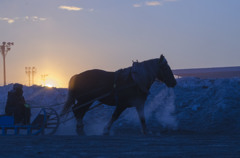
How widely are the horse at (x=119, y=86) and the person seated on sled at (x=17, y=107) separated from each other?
3.35ft

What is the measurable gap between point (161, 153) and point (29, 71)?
72.1 meters

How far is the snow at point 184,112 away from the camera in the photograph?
46.9 feet

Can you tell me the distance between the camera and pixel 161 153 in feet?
21.0

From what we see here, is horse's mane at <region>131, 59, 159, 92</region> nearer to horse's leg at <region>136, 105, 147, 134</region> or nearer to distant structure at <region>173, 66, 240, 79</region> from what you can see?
horse's leg at <region>136, 105, 147, 134</region>

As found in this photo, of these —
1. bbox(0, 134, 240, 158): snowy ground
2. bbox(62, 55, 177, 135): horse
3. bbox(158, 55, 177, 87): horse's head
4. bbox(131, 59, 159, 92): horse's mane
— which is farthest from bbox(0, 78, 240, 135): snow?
bbox(0, 134, 240, 158): snowy ground

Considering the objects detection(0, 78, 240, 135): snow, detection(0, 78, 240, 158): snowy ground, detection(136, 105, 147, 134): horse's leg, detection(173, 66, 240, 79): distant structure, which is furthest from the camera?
detection(173, 66, 240, 79): distant structure

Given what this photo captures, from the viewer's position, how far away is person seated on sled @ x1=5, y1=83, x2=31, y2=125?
10.8m

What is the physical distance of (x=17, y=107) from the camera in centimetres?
1078

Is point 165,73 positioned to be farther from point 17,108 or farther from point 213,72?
point 213,72

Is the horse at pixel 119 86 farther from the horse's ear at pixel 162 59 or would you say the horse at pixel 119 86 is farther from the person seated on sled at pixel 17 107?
the person seated on sled at pixel 17 107

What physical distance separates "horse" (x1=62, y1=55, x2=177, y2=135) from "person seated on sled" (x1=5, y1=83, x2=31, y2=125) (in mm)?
1021

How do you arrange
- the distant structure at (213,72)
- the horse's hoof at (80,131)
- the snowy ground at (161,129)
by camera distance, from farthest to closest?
the distant structure at (213,72), the horse's hoof at (80,131), the snowy ground at (161,129)

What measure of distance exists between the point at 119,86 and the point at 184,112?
227 inches

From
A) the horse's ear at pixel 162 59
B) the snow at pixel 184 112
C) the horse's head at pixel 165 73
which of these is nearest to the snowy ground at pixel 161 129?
the snow at pixel 184 112
